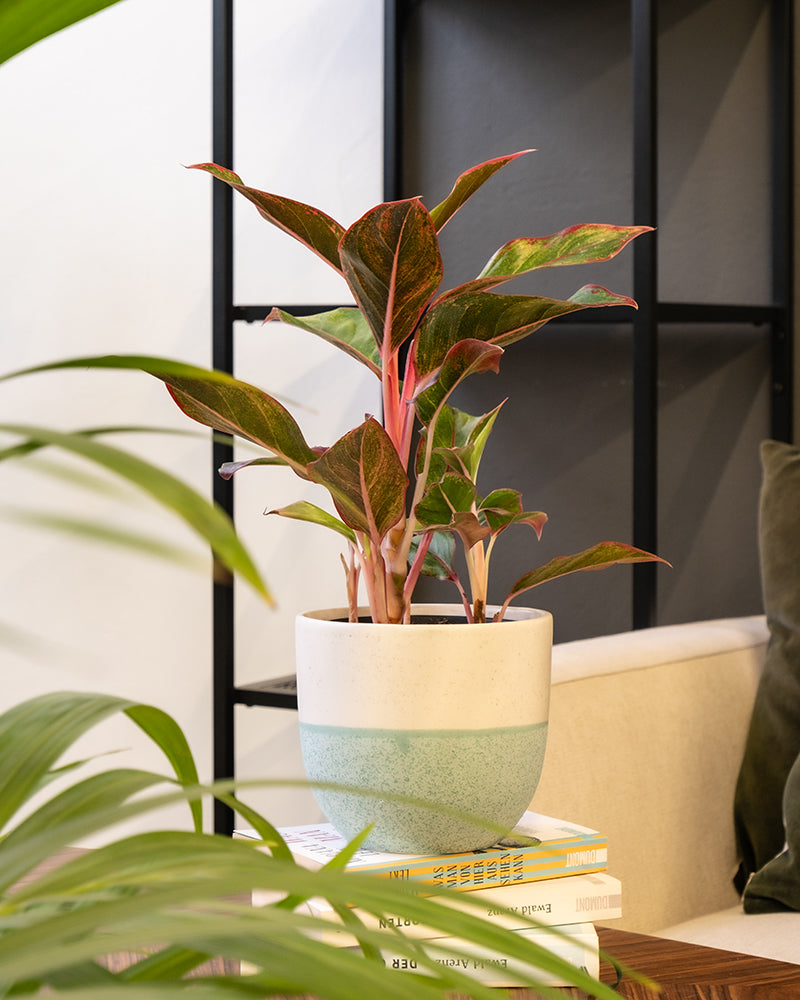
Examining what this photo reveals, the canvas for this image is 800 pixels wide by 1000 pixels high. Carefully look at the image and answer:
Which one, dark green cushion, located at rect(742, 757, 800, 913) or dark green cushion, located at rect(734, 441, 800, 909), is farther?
dark green cushion, located at rect(734, 441, 800, 909)

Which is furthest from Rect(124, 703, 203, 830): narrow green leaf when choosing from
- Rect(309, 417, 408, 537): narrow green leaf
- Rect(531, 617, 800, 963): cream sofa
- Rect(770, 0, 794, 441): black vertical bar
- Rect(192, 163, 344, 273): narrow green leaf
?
Rect(770, 0, 794, 441): black vertical bar

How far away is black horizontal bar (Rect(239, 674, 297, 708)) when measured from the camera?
6.35 ft

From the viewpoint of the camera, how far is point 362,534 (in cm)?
84

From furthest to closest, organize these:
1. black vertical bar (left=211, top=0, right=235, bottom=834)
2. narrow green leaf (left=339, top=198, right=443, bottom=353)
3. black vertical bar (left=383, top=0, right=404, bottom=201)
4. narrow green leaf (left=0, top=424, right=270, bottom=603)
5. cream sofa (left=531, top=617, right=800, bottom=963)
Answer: black vertical bar (left=383, top=0, right=404, bottom=201) < black vertical bar (left=211, top=0, right=235, bottom=834) < cream sofa (left=531, top=617, right=800, bottom=963) < narrow green leaf (left=339, top=198, right=443, bottom=353) < narrow green leaf (left=0, top=424, right=270, bottom=603)

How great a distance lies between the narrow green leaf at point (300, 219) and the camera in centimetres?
80

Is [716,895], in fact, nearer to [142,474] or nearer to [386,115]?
[142,474]

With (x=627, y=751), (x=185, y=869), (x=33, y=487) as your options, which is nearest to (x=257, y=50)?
(x=33, y=487)

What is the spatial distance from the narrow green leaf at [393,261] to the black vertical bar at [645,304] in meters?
1.09

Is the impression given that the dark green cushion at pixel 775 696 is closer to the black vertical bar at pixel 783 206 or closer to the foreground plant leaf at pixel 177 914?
the black vertical bar at pixel 783 206

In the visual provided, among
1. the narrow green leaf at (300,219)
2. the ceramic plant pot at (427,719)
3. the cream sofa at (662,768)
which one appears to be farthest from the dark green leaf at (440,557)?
the cream sofa at (662,768)

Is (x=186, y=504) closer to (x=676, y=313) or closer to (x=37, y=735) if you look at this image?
(x=37, y=735)

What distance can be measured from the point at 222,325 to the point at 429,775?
1295mm

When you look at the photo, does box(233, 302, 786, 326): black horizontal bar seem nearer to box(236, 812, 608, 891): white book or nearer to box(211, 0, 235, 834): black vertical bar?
box(211, 0, 235, 834): black vertical bar

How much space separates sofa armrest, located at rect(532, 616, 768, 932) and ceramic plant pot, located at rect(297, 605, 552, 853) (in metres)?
0.45
